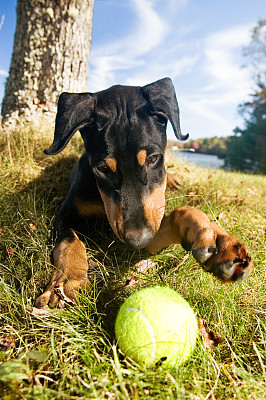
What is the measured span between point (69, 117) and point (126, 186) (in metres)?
0.79

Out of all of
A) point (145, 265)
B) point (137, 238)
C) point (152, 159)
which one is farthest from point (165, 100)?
point (145, 265)

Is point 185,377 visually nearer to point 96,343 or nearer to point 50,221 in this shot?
point 96,343

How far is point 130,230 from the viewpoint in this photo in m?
2.18

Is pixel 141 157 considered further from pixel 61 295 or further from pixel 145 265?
pixel 61 295

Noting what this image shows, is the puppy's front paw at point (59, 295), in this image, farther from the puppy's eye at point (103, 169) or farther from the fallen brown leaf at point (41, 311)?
the puppy's eye at point (103, 169)

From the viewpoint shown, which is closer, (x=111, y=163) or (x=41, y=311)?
(x=41, y=311)

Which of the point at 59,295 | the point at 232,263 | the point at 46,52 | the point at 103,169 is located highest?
the point at 46,52

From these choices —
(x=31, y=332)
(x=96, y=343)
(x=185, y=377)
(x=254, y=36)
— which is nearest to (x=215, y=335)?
(x=185, y=377)

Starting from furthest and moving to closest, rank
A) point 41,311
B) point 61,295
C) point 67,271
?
point 67,271
point 61,295
point 41,311

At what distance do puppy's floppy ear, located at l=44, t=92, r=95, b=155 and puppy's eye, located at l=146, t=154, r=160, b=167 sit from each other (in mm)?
639

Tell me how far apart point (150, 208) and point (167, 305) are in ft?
2.85

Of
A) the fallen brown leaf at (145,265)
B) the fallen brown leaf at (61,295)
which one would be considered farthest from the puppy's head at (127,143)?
the fallen brown leaf at (61,295)

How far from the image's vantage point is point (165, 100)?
2.74 m

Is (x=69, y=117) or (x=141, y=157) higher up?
(x=69, y=117)
